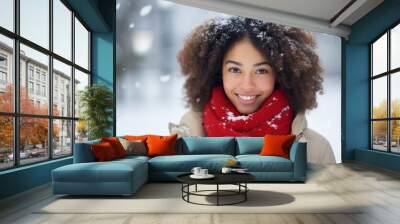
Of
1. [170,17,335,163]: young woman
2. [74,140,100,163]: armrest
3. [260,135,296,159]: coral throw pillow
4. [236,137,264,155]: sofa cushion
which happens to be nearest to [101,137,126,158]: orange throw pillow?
[74,140,100,163]: armrest

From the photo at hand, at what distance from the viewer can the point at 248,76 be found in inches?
342

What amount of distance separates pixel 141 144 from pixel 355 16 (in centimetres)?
539

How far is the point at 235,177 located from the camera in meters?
4.75

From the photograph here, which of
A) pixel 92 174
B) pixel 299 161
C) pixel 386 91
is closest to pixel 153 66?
pixel 299 161

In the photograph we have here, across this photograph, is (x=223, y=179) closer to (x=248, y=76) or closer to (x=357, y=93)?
(x=248, y=76)

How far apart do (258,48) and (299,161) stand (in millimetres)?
3449

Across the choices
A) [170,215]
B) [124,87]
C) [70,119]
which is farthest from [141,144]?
[170,215]

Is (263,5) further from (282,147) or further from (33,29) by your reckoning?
(33,29)

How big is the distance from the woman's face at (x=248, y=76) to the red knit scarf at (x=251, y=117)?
17 centimetres

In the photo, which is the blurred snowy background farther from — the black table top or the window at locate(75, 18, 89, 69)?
the black table top

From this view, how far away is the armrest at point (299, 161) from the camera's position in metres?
6.02

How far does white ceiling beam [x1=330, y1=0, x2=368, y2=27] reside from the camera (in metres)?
6.95

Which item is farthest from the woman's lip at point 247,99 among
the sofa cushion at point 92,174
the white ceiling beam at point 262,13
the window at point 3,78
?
the window at point 3,78

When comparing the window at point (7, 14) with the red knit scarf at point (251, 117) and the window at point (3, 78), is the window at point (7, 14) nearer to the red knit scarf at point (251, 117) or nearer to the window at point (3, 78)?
the window at point (3, 78)
